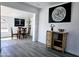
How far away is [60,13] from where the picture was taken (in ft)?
13.1

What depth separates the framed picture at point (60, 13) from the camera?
A: 363cm

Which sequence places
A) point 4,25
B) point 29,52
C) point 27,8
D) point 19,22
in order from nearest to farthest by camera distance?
point 29,52, point 27,8, point 4,25, point 19,22

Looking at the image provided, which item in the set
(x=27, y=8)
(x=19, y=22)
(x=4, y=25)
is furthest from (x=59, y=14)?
(x=4, y=25)

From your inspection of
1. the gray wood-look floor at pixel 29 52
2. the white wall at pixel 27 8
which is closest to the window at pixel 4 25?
the white wall at pixel 27 8

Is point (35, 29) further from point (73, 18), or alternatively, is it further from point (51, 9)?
point (73, 18)

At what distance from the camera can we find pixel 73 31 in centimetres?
346

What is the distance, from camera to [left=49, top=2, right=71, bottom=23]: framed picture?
363cm

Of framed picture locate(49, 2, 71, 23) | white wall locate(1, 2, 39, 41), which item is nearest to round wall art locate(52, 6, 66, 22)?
framed picture locate(49, 2, 71, 23)

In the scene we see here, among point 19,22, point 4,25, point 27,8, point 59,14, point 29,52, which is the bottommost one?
point 29,52

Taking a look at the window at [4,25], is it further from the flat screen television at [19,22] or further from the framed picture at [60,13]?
the framed picture at [60,13]

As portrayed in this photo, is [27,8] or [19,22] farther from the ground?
[27,8]

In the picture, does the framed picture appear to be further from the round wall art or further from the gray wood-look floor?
the gray wood-look floor

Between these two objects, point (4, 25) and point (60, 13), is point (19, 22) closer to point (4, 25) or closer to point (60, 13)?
point (4, 25)

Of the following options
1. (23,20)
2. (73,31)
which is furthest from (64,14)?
(23,20)
